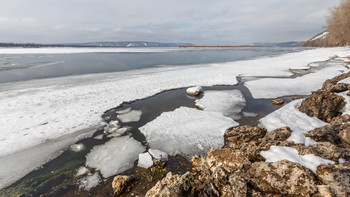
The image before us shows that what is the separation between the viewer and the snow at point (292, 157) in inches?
133

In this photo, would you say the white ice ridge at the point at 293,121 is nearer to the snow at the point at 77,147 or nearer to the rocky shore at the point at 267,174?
the rocky shore at the point at 267,174

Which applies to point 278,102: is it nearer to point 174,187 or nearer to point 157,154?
point 157,154

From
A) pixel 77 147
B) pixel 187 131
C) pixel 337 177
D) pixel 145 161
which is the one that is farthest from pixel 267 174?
pixel 77 147

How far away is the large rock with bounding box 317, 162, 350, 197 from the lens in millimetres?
2693

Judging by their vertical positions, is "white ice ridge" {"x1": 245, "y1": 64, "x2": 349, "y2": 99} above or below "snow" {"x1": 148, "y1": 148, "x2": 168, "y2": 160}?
above

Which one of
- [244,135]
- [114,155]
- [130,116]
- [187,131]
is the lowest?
[114,155]

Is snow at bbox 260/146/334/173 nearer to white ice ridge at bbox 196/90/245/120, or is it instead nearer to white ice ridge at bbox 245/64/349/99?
white ice ridge at bbox 196/90/245/120

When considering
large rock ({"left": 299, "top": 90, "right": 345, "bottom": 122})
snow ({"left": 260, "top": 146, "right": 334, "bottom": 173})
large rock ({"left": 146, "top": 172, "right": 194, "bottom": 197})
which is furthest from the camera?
large rock ({"left": 299, "top": 90, "right": 345, "bottom": 122})

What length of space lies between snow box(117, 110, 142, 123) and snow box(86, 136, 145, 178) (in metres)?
1.60

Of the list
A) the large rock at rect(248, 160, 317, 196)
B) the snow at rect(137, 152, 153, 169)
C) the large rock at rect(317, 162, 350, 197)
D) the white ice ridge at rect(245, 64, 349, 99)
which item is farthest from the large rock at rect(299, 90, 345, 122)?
the snow at rect(137, 152, 153, 169)

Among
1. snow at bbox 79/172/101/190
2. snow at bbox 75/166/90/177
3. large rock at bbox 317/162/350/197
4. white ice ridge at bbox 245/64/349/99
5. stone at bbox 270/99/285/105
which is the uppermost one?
white ice ridge at bbox 245/64/349/99

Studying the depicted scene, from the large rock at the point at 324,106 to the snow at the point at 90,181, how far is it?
28.3 feet

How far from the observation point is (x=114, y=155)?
5.39 meters

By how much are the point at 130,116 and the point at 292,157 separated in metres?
6.83
